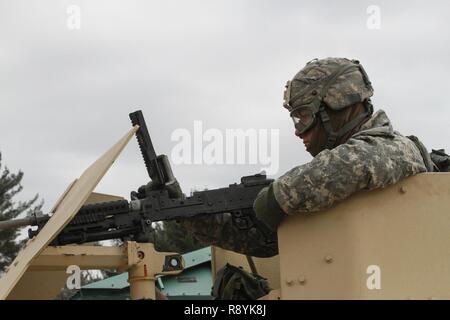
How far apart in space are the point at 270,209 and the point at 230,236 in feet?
4.19

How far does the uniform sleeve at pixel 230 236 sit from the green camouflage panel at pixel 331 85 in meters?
1.05

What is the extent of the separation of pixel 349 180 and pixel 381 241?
13.1 inches

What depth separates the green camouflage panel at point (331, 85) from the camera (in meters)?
4.92

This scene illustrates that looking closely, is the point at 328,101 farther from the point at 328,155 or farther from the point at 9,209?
the point at 9,209

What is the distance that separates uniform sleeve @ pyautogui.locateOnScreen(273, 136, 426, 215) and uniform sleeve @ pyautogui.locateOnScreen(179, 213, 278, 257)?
1.27m

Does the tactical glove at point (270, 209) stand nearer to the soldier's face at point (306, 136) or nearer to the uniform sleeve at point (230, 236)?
the soldier's face at point (306, 136)

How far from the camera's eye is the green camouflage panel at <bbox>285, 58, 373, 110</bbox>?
492cm

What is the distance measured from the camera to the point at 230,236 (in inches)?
225

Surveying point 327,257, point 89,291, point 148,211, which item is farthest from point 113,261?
point 89,291

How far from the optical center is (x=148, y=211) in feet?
16.9

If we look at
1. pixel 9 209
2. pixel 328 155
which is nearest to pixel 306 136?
pixel 328 155

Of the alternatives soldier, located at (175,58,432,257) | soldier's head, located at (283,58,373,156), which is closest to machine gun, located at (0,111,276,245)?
soldier, located at (175,58,432,257)

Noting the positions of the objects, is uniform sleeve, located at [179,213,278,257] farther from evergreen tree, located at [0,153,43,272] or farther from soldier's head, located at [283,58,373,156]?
evergreen tree, located at [0,153,43,272]

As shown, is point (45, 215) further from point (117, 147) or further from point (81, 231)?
point (117, 147)
